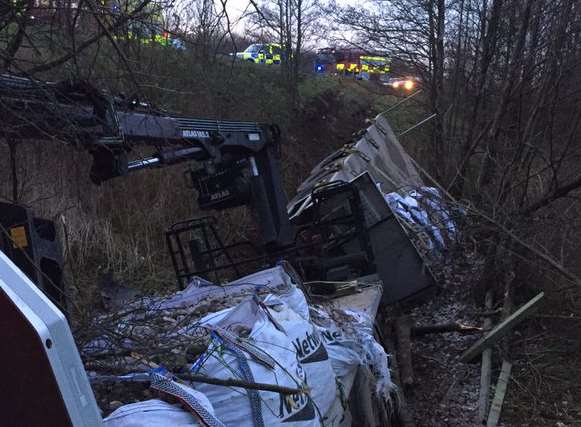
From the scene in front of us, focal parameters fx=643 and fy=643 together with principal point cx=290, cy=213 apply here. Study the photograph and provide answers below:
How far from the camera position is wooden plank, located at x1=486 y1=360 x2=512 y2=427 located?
16.1 ft

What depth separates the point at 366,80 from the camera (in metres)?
23.1

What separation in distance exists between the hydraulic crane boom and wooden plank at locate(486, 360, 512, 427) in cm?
232

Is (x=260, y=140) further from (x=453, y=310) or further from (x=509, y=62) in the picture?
(x=509, y=62)

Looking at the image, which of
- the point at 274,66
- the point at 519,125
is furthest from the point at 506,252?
the point at 274,66

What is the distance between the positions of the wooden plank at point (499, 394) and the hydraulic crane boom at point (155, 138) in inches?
91.5

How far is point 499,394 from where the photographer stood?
5.22m

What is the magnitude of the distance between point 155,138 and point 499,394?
3.39m

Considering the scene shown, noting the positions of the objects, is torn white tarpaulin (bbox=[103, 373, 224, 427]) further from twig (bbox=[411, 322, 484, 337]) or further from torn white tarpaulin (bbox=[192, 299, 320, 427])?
twig (bbox=[411, 322, 484, 337])

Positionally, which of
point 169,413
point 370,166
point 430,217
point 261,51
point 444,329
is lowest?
point 444,329

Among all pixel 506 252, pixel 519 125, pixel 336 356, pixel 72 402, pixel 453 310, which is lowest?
pixel 453 310

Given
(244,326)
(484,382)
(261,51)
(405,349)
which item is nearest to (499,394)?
(484,382)

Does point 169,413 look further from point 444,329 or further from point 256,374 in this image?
point 444,329

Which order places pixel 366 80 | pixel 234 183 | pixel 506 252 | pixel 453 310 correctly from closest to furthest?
1. pixel 234 183
2. pixel 506 252
3. pixel 453 310
4. pixel 366 80

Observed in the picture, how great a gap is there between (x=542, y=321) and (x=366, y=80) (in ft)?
57.8
